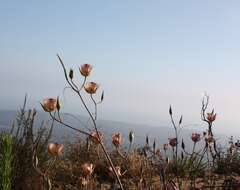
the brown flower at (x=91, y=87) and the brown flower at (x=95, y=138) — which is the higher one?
the brown flower at (x=91, y=87)

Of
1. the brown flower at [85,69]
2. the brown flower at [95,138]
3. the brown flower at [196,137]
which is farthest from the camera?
the brown flower at [196,137]

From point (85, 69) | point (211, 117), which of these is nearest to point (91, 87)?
point (85, 69)

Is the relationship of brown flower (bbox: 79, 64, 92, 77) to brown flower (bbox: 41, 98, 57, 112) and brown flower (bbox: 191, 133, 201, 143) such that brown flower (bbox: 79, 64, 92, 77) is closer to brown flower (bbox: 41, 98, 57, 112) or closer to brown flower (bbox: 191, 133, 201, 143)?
brown flower (bbox: 41, 98, 57, 112)

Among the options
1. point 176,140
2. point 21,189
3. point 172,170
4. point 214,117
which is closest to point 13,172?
point 21,189

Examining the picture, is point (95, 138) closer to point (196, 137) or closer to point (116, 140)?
point (116, 140)

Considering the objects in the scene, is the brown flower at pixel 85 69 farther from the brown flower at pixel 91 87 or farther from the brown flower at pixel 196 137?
the brown flower at pixel 196 137

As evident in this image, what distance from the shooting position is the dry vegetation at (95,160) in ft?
11.6

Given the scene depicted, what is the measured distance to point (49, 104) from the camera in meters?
3.53

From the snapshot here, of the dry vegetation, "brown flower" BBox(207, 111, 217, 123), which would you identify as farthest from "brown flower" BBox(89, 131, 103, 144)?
"brown flower" BBox(207, 111, 217, 123)

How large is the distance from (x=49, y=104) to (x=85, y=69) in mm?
399

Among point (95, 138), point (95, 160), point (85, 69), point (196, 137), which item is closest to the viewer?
point (95, 138)

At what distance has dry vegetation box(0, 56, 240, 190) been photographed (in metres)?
3.54

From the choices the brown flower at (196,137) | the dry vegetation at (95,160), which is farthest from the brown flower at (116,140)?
the brown flower at (196,137)

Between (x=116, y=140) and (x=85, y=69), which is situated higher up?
(x=85, y=69)
